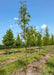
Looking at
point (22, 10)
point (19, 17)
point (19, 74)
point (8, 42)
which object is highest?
point (22, 10)

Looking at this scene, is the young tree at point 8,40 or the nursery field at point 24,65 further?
the young tree at point 8,40

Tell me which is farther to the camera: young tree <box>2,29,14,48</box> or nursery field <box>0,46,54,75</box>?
young tree <box>2,29,14,48</box>

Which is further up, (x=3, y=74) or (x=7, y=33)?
(x=7, y=33)

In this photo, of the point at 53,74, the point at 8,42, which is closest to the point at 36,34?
the point at 8,42

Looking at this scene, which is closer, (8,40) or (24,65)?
(24,65)

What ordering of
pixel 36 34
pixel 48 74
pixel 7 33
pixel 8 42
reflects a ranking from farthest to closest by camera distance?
pixel 7 33
pixel 8 42
pixel 36 34
pixel 48 74

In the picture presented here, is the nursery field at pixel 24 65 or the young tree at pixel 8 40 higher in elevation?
the young tree at pixel 8 40

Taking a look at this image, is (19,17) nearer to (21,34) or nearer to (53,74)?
(21,34)

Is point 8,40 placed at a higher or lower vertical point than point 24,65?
higher

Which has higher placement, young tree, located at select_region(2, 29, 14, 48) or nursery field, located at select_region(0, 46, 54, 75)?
young tree, located at select_region(2, 29, 14, 48)

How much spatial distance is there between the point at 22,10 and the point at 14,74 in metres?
4.63

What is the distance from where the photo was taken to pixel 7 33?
21297 mm

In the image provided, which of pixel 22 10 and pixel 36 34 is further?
pixel 36 34

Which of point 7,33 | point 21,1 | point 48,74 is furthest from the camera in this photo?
point 7,33
